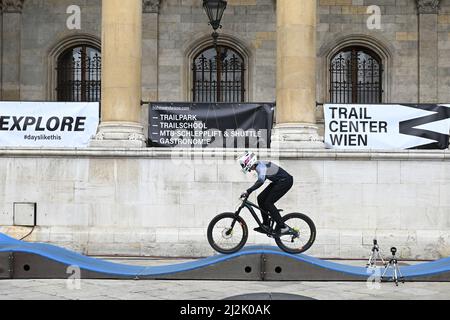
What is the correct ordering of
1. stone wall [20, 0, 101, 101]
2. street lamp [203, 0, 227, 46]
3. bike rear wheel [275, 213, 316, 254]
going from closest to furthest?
bike rear wheel [275, 213, 316, 254] → street lamp [203, 0, 227, 46] → stone wall [20, 0, 101, 101]

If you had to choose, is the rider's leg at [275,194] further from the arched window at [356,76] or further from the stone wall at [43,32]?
the stone wall at [43,32]

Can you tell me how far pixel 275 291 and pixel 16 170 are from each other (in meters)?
8.84

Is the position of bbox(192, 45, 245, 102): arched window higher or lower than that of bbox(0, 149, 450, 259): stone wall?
higher

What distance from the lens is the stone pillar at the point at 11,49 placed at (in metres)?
25.7

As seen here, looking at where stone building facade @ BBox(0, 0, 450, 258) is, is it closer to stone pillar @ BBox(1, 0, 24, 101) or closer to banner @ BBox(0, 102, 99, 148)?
banner @ BBox(0, 102, 99, 148)

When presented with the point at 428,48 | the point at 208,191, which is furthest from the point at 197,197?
the point at 428,48

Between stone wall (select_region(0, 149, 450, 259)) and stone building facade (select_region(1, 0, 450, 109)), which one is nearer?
stone wall (select_region(0, 149, 450, 259))

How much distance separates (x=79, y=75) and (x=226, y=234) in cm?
1340

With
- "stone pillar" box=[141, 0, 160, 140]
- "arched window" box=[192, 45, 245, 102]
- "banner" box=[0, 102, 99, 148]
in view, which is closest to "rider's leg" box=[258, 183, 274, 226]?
"banner" box=[0, 102, 99, 148]

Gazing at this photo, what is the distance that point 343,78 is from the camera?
26016 mm

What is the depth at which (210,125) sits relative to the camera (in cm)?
1925

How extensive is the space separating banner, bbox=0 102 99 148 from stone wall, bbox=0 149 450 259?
776mm

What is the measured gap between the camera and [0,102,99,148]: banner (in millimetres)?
19188

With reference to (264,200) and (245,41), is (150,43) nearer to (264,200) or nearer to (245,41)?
(245,41)
